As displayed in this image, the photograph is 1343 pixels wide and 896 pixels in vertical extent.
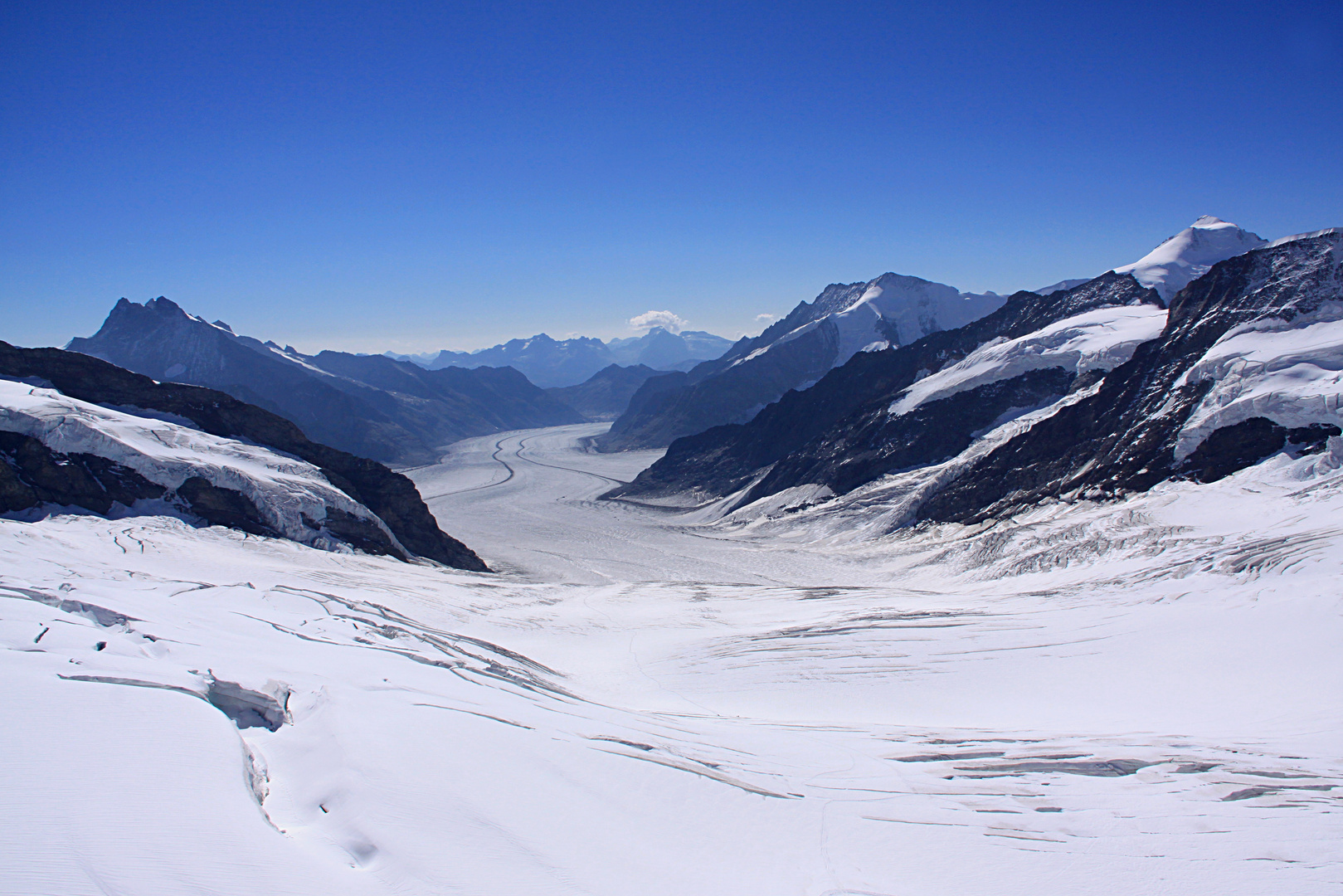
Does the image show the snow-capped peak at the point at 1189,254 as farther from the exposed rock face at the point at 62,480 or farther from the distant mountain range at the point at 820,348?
the exposed rock face at the point at 62,480

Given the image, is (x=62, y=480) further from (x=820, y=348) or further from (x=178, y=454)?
(x=820, y=348)

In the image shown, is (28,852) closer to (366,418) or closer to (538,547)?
(538,547)

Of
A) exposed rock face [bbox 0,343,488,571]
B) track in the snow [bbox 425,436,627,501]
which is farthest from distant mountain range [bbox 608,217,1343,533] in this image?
exposed rock face [bbox 0,343,488,571]

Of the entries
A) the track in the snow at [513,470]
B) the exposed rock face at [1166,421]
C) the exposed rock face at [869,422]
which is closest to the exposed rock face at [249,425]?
the exposed rock face at [1166,421]

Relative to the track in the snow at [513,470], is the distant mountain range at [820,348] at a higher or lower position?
higher

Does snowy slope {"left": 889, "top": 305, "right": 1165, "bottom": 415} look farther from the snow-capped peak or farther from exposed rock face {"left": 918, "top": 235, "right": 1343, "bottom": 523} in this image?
the snow-capped peak

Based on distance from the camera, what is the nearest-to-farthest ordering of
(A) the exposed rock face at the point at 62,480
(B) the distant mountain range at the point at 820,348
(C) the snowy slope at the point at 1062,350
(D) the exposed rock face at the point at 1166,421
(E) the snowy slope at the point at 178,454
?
(A) the exposed rock face at the point at 62,480 → (E) the snowy slope at the point at 178,454 → (D) the exposed rock face at the point at 1166,421 → (C) the snowy slope at the point at 1062,350 → (B) the distant mountain range at the point at 820,348
